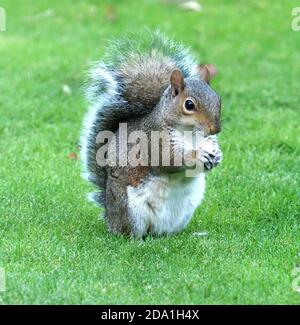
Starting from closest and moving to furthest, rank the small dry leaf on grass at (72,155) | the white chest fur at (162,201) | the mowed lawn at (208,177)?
the mowed lawn at (208,177)
the white chest fur at (162,201)
the small dry leaf on grass at (72,155)

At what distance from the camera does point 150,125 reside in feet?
14.7

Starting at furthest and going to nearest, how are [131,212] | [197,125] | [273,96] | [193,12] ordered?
[193,12] → [273,96] → [131,212] → [197,125]

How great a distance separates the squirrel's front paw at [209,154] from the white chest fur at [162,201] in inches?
6.4

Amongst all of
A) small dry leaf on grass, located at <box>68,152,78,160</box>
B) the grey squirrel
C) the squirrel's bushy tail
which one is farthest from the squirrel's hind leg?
small dry leaf on grass, located at <box>68,152,78,160</box>

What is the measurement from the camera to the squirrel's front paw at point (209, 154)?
169 inches

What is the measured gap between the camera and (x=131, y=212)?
447 cm

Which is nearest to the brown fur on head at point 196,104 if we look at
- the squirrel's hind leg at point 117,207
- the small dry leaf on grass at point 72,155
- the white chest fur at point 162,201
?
the white chest fur at point 162,201

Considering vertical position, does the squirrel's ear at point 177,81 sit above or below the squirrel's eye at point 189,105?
above

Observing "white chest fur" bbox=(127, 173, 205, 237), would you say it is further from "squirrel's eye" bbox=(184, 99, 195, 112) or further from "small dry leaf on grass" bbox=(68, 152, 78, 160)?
"small dry leaf on grass" bbox=(68, 152, 78, 160)

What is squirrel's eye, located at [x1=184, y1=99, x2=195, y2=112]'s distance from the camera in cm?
421

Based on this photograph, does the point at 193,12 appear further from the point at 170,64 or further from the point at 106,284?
the point at 106,284

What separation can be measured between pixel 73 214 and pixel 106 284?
1123 mm

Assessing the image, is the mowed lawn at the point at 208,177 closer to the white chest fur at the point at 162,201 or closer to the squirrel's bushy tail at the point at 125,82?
the white chest fur at the point at 162,201
